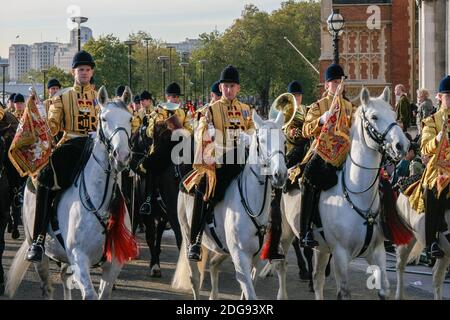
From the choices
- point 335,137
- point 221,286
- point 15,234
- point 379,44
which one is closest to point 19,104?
point 15,234

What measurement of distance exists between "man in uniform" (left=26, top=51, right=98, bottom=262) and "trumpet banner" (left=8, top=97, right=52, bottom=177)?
0.15 m

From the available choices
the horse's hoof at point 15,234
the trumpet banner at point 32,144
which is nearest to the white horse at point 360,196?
the trumpet banner at point 32,144

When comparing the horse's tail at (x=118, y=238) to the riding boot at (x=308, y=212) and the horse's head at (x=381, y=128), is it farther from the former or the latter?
the horse's head at (x=381, y=128)

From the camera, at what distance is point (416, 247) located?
13281 mm

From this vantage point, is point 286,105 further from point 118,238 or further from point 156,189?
point 156,189

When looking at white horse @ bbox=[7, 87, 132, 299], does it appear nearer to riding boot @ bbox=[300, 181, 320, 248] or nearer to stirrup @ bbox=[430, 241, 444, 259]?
riding boot @ bbox=[300, 181, 320, 248]

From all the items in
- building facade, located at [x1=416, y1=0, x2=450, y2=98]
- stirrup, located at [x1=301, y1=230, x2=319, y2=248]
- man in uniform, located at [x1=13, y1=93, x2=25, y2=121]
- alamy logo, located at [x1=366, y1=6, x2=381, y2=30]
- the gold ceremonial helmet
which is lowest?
stirrup, located at [x1=301, y1=230, x2=319, y2=248]

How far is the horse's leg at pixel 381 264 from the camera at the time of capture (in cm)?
1070

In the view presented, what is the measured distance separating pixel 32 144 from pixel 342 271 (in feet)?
13.3

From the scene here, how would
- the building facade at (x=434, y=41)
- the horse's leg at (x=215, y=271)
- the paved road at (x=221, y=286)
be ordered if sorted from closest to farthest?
the horse's leg at (x=215, y=271) < the paved road at (x=221, y=286) < the building facade at (x=434, y=41)

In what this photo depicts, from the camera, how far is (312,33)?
110312 mm

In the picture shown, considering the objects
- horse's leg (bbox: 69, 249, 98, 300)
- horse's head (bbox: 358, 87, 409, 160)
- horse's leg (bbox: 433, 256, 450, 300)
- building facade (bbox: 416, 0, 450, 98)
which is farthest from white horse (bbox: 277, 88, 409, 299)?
building facade (bbox: 416, 0, 450, 98)

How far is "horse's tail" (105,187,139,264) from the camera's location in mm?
10609

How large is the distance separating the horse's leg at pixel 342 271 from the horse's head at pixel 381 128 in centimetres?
132
